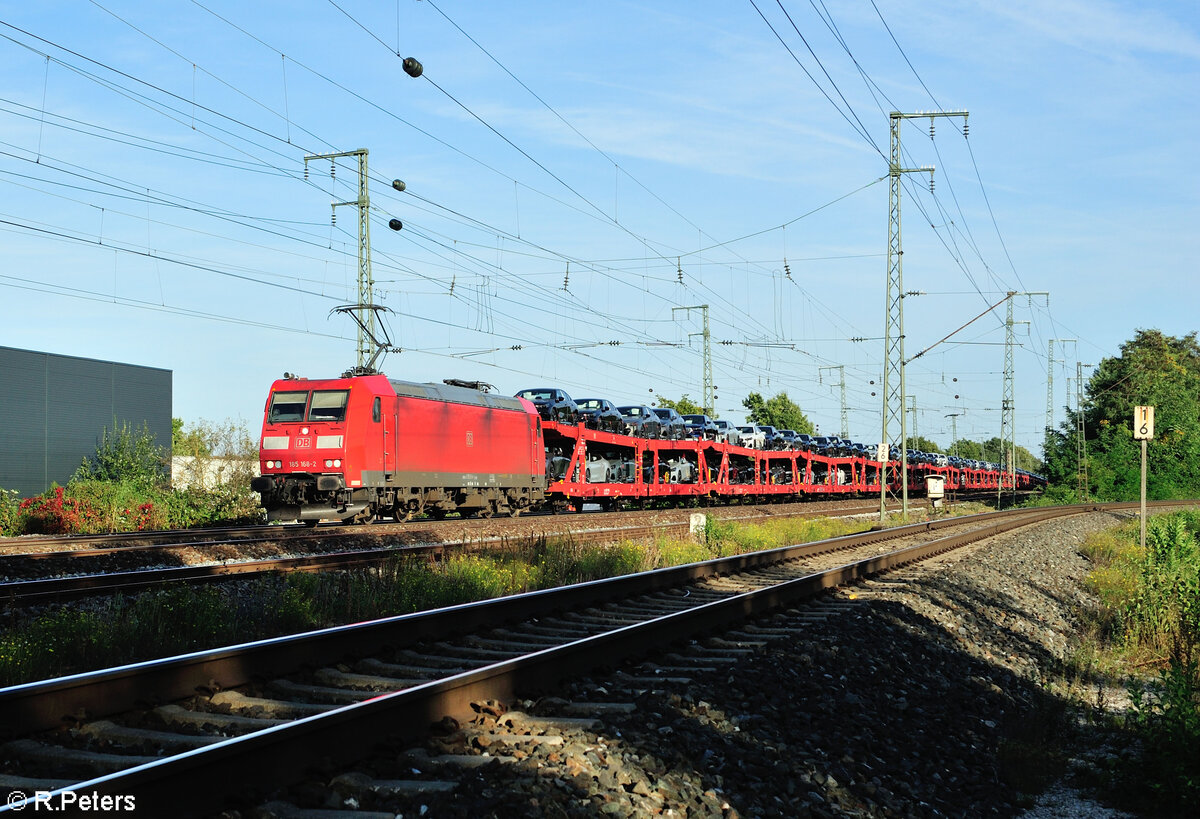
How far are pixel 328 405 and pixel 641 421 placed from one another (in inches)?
682

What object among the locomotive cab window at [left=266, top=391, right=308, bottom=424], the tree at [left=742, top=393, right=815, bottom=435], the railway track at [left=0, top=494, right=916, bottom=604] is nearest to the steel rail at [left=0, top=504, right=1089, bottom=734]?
the railway track at [left=0, top=494, right=916, bottom=604]

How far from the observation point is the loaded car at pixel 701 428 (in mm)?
42719

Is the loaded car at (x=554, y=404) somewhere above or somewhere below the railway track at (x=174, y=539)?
above

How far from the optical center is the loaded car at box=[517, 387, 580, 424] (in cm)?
3338

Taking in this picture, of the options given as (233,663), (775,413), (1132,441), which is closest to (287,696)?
(233,663)

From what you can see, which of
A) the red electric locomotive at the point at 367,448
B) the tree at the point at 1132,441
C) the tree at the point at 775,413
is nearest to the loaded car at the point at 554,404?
the red electric locomotive at the point at 367,448

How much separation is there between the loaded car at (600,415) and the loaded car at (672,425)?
390cm

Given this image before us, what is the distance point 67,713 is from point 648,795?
10.5ft

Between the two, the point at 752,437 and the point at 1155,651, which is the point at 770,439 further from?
the point at 1155,651

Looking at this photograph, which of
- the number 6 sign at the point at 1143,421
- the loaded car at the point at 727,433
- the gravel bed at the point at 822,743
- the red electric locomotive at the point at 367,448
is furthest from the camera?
the loaded car at the point at 727,433

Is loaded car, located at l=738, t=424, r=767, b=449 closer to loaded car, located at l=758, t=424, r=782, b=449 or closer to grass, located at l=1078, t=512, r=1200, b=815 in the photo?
loaded car, located at l=758, t=424, r=782, b=449

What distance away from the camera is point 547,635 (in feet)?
30.3

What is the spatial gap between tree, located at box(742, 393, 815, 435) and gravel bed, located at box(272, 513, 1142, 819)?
304ft

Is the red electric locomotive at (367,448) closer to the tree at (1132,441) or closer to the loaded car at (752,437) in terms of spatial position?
the loaded car at (752,437)
